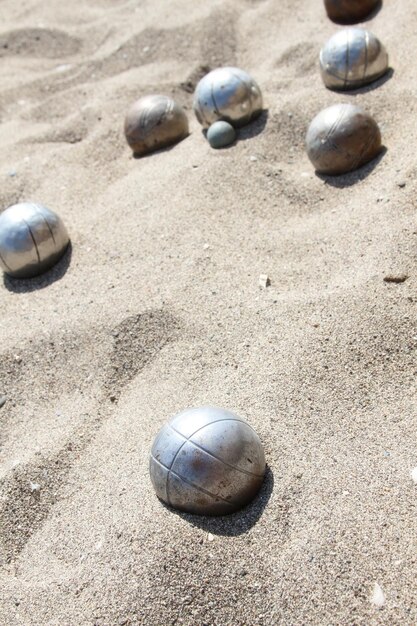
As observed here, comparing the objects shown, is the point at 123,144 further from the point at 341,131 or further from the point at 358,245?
the point at 358,245

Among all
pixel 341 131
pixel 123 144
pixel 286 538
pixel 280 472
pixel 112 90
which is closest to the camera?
pixel 286 538

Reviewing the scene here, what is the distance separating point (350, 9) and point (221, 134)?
1.59 metres

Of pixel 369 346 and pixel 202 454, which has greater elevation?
pixel 202 454

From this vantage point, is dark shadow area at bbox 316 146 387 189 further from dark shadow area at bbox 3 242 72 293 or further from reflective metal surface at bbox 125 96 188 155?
dark shadow area at bbox 3 242 72 293

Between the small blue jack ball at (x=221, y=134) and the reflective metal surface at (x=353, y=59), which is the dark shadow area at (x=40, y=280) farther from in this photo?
the reflective metal surface at (x=353, y=59)

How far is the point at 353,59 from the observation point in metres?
4.27

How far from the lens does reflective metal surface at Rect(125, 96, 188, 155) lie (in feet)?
14.3

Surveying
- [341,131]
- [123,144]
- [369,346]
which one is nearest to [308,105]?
[341,131]

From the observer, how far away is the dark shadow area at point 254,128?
4344 mm

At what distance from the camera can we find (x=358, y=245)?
11.1 feet

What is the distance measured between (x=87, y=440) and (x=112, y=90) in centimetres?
322

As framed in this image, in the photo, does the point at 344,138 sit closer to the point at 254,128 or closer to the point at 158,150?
the point at 254,128

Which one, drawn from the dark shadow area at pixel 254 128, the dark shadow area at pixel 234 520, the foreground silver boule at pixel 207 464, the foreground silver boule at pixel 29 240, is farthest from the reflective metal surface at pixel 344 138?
the dark shadow area at pixel 234 520

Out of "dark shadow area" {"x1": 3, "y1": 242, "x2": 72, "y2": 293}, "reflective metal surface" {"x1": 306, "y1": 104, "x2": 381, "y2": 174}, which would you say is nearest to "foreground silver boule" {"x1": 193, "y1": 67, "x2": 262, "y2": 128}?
→ "reflective metal surface" {"x1": 306, "y1": 104, "x2": 381, "y2": 174}
